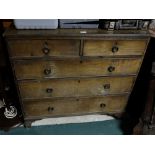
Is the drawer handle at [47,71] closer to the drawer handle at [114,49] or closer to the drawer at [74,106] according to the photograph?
the drawer at [74,106]

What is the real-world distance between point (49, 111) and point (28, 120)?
0.75 feet

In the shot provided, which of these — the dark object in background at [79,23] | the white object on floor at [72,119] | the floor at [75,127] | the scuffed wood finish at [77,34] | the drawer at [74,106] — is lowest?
the floor at [75,127]

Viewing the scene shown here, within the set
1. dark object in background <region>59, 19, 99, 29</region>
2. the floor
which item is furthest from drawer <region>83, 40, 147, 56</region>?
the floor

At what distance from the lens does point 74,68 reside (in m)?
1.59

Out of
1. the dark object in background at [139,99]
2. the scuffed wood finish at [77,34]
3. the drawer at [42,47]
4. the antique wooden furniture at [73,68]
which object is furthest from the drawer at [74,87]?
the scuffed wood finish at [77,34]

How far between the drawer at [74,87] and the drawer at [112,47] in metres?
0.27

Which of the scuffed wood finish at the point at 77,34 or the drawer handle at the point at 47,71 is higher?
the scuffed wood finish at the point at 77,34

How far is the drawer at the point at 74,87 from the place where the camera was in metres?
1.66

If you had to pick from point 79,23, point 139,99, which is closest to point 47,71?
point 79,23

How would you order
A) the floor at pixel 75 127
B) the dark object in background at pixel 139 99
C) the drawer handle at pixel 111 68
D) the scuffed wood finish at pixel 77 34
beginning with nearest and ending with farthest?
1. the scuffed wood finish at pixel 77 34
2. the drawer handle at pixel 111 68
3. the dark object in background at pixel 139 99
4. the floor at pixel 75 127

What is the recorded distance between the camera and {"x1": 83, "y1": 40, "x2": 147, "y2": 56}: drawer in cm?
146

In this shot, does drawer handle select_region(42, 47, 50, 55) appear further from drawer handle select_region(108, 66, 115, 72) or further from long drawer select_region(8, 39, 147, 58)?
drawer handle select_region(108, 66, 115, 72)
